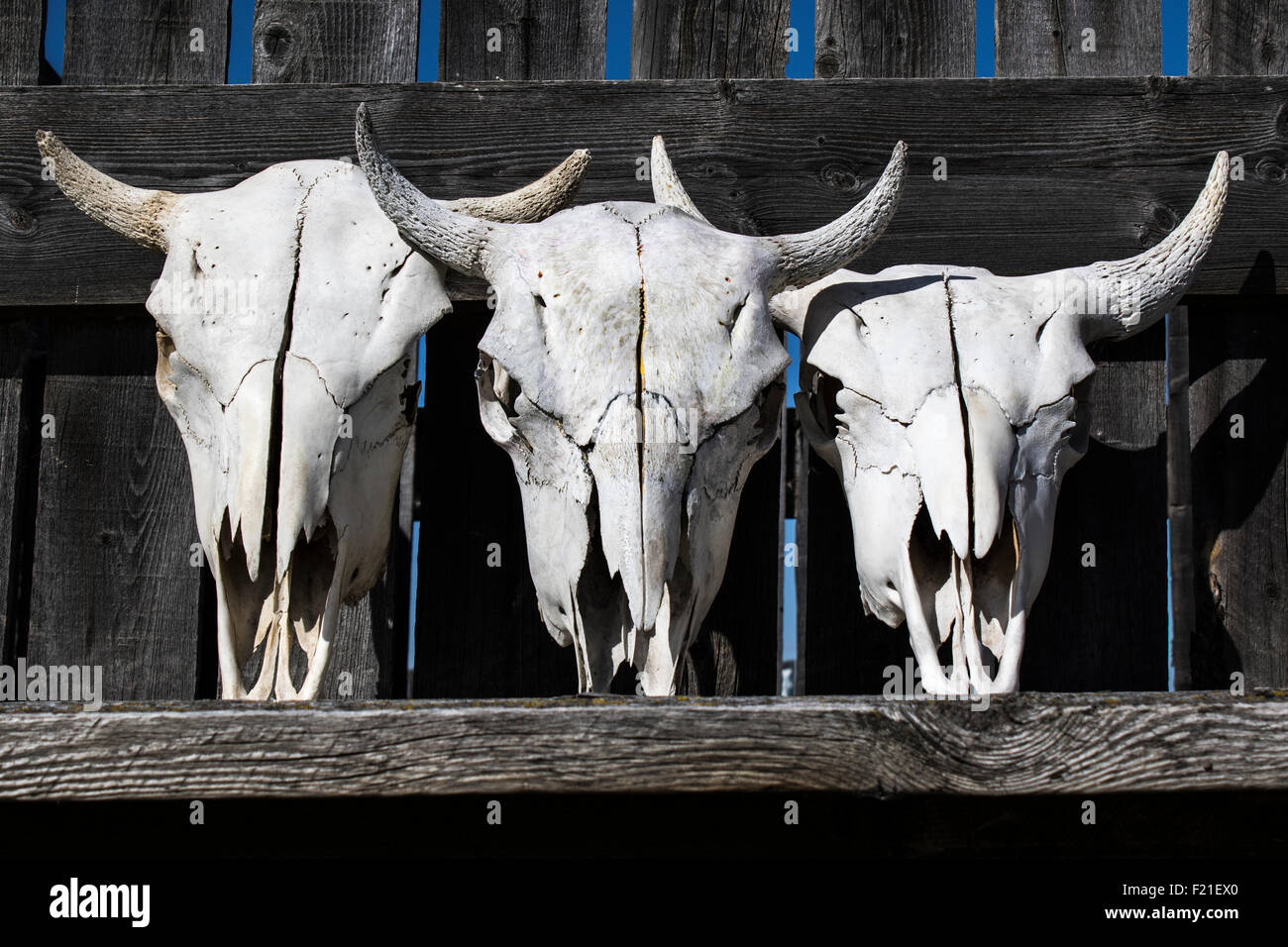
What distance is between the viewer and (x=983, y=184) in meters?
3.96

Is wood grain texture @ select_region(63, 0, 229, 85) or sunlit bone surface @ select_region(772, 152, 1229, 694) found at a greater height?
wood grain texture @ select_region(63, 0, 229, 85)

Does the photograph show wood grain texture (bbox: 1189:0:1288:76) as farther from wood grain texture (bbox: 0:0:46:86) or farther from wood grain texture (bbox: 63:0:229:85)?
wood grain texture (bbox: 0:0:46:86)

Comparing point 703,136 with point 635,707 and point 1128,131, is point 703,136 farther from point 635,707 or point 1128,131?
point 635,707

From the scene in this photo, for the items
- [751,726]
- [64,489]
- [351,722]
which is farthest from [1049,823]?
[64,489]

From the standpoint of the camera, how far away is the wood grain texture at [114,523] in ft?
12.5

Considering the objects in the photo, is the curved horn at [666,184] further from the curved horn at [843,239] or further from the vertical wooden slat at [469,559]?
the vertical wooden slat at [469,559]

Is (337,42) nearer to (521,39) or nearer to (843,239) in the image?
(521,39)

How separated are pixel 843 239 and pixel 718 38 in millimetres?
1013

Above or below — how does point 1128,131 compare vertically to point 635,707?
above

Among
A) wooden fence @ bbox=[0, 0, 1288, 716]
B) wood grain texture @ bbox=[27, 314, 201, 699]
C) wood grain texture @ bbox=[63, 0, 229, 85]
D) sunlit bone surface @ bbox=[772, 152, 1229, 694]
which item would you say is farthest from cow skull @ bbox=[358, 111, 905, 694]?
wood grain texture @ bbox=[63, 0, 229, 85]

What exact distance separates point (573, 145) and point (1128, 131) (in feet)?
4.28

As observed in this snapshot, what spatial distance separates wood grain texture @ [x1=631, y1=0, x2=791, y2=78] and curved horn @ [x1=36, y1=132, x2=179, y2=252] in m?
1.25

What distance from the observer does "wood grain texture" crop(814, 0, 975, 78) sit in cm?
405

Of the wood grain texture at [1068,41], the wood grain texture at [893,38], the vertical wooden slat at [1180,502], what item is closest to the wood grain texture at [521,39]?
the wood grain texture at [893,38]
